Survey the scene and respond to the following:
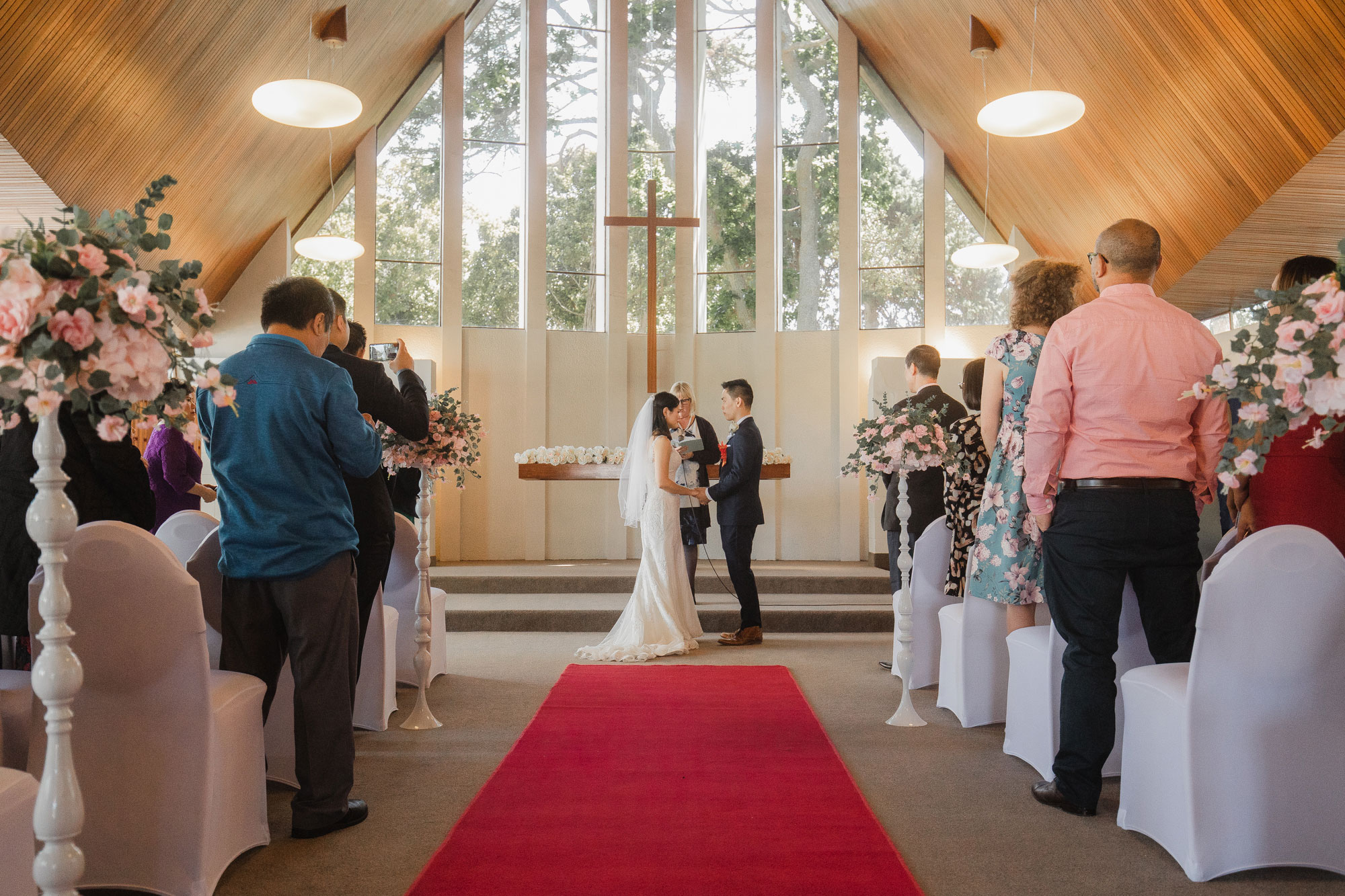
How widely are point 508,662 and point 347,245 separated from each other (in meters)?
4.49

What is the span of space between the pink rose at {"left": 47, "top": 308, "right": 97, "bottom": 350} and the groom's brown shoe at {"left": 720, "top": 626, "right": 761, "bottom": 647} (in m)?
4.85

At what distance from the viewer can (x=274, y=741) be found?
3367mm

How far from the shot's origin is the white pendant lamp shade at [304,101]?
5.95 m

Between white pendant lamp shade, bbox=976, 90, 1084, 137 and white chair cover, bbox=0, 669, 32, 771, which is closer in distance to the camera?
white chair cover, bbox=0, 669, 32, 771

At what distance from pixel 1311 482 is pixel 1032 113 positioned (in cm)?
390

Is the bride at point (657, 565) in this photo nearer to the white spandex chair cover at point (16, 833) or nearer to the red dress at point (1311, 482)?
the red dress at point (1311, 482)

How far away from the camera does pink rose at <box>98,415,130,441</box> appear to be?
186 centimetres

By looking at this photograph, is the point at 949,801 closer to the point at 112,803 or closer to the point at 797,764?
the point at 797,764

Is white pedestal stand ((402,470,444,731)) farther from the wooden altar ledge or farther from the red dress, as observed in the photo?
the wooden altar ledge

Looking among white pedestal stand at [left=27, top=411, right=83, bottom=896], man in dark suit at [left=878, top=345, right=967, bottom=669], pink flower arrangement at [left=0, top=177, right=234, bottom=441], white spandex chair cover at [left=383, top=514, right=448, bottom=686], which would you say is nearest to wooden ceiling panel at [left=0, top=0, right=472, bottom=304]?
white spandex chair cover at [left=383, top=514, right=448, bottom=686]

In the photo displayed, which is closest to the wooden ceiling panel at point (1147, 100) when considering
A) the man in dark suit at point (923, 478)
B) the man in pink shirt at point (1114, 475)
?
the man in dark suit at point (923, 478)

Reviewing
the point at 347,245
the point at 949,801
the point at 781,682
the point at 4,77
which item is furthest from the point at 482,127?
the point at 949,801

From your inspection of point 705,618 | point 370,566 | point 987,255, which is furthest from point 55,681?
point 987,255

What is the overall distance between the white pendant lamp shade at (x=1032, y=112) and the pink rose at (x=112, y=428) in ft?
18.5
